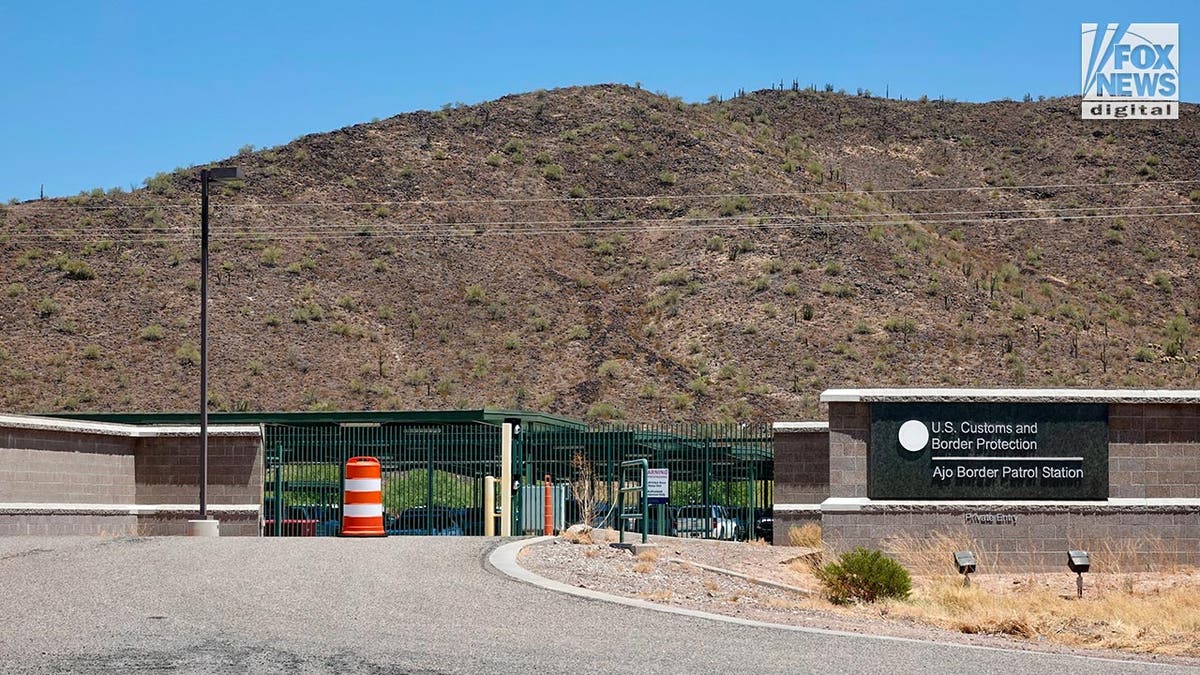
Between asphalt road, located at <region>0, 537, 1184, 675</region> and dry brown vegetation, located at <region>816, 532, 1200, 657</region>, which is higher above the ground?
asphalt road, located at <region>0, 537, 1184, 675</region>

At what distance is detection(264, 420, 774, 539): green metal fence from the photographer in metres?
31.9

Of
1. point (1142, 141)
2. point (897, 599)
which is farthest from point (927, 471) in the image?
point (1142, 141)

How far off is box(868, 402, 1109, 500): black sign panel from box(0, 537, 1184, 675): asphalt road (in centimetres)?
855

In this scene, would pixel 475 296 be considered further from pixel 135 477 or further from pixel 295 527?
pixel 135 477

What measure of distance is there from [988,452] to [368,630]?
13.8 meters

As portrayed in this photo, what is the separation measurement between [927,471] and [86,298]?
5009 cm

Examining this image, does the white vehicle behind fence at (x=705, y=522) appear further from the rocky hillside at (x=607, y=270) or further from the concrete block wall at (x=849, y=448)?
the rocky hillside at (x=607, y=270)

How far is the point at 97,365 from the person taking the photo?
62.0m

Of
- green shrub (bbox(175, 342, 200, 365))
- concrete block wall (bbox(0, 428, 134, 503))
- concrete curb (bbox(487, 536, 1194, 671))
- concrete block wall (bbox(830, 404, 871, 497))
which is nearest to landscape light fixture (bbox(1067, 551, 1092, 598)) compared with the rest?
concrete block wall (bbox(830, 404, 871, 497))

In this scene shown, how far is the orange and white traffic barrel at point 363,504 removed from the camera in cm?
2380

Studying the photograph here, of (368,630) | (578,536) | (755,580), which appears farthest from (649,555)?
(368,630)

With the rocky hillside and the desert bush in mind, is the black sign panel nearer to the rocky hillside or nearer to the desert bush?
the rocky hillside

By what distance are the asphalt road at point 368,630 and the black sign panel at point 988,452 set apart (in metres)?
8.55

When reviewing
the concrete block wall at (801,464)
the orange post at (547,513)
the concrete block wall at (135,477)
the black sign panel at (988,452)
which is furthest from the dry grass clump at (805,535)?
the concrete block wall at (135,477)
